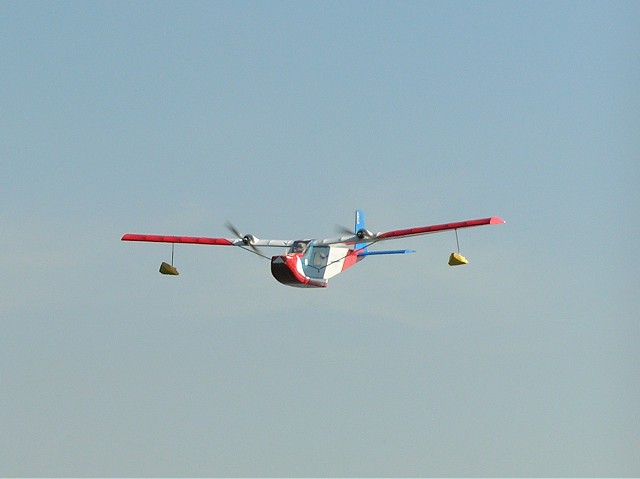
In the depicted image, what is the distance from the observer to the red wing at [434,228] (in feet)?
221

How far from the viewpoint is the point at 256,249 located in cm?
7231

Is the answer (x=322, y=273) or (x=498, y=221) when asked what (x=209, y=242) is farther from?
(x=498, y=221)

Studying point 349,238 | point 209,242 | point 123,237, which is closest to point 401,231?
point 349,238

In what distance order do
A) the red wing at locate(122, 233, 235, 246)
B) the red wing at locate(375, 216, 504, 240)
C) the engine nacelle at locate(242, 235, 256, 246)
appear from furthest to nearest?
the red wing at locate(122, 233, 235, 246)
the engine nacelle at locate(242, 235, 256, 246)
the red wing at locate(375, 216, 504, 240)

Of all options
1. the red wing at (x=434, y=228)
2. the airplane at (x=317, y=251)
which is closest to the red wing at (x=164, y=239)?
the airplane at (x=317, y=251)

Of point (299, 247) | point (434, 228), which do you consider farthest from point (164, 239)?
point (434, 228)

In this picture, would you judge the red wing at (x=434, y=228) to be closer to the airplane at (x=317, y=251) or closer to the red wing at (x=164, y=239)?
the airplane at (x=317, y=251)

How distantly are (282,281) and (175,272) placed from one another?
6703mm

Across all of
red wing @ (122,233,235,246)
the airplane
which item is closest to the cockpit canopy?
the airplane

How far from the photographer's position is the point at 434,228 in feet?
229

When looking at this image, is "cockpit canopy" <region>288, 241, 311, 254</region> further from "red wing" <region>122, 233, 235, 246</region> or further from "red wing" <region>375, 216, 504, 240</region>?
"red wing" <region>122, 233, 235, 246</region>

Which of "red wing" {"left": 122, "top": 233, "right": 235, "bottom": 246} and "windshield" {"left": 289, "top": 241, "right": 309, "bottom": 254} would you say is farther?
"red wing" {"left": 122, "top": 233, "right": 235, "bottom": 246}

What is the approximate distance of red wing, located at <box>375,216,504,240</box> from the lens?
67.4 meters

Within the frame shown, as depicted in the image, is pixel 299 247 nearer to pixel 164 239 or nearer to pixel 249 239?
pixel 249 239
